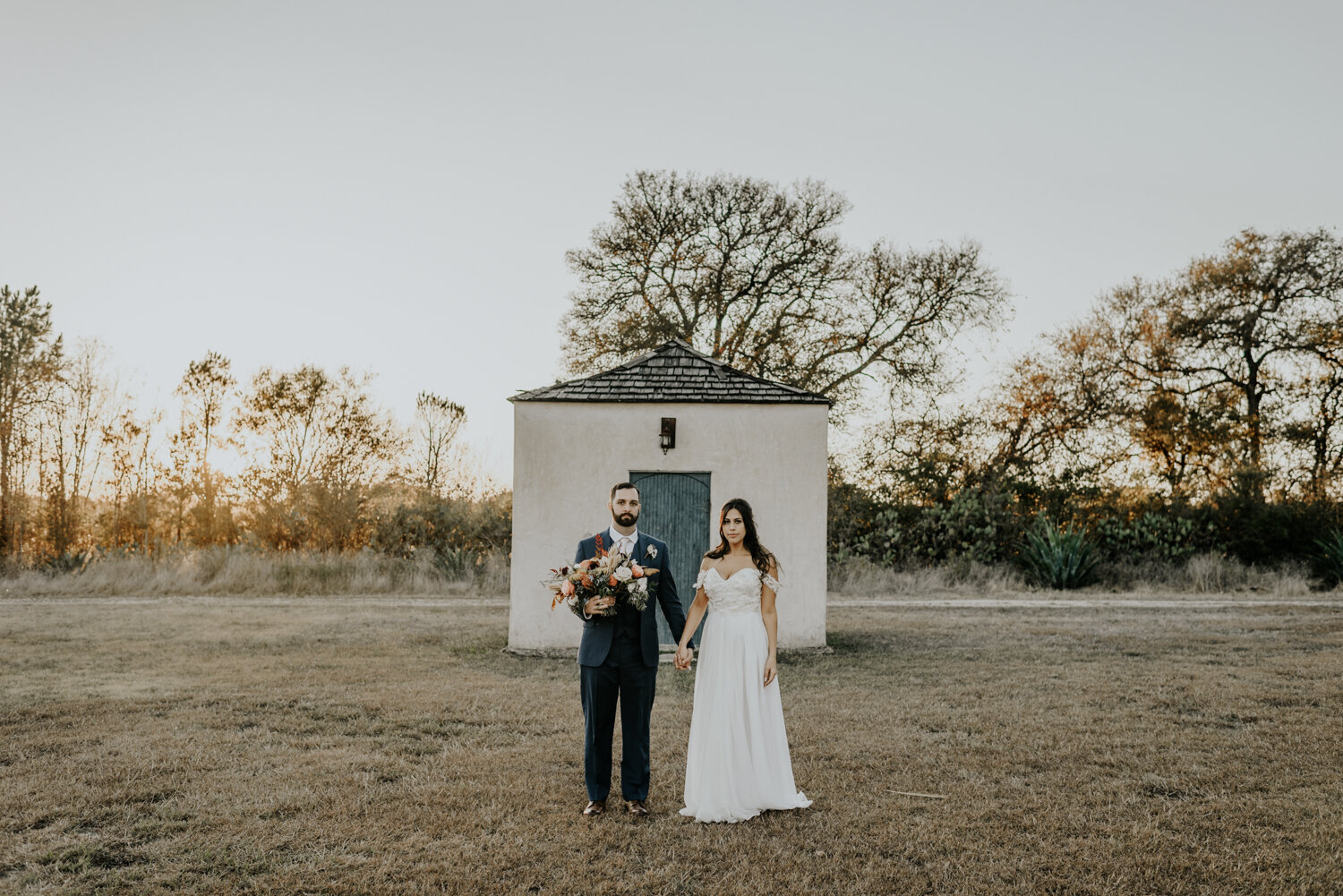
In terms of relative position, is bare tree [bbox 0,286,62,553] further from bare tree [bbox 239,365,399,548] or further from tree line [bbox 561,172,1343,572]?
tree line [bbox 561,172,1343,572]

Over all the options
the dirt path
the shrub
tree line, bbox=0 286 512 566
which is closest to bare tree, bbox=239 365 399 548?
tree line, bbox=0 286 512 566

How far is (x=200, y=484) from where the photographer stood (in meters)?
25.5


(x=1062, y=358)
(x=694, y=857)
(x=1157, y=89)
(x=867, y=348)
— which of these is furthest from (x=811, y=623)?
(x=1062, y=358)

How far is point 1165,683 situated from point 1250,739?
Answer: 2.39m

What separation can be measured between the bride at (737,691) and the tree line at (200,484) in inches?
669

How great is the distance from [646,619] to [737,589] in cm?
58

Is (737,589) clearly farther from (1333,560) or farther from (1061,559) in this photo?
(1333,560)

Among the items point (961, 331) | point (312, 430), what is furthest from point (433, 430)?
point (961, 331)

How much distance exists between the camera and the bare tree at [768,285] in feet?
85.9

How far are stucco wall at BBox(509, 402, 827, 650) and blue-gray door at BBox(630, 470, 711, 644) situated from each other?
9cm

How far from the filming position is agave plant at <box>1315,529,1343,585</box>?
63.9 feet

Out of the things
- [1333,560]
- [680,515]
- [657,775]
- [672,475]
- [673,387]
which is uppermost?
[673,387]

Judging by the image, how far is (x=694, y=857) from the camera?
4402 mm

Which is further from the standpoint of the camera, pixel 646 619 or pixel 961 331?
pixel 961 331
